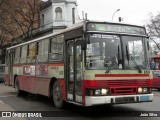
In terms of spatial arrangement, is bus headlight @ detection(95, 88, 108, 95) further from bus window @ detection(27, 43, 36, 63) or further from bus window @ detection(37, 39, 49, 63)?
bus window @ detection(27, 43, 36, 63)

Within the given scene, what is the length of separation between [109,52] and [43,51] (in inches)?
179

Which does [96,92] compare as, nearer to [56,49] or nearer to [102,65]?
[102,65]

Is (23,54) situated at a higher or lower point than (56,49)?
higher

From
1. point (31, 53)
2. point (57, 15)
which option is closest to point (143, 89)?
point (31, 53)

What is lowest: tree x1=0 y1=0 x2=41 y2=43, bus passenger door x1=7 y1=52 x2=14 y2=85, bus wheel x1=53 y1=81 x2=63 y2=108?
bus wheel x1=53 y1=81 x2=63 y2=108

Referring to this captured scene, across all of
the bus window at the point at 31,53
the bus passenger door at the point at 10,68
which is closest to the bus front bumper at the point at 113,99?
the bus window at the point at 31,53

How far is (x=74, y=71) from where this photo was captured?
36.8 ft

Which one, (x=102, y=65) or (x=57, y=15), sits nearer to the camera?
(x=102, y=65)

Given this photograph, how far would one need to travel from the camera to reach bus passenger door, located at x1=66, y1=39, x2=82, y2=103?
35.4ft

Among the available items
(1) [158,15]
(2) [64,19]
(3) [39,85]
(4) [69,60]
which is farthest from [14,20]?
(4) [69,60]

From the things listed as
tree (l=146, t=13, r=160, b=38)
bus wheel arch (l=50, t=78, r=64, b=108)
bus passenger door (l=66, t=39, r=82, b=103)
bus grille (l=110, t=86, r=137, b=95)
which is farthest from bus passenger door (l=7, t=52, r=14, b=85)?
tree (l=146, t=13, r=160, b=38)

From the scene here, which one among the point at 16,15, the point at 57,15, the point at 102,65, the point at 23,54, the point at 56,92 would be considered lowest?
the point at 56,92

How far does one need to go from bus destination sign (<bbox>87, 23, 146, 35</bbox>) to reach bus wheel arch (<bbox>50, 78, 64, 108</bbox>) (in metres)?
2.96

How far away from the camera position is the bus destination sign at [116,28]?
10.5m
